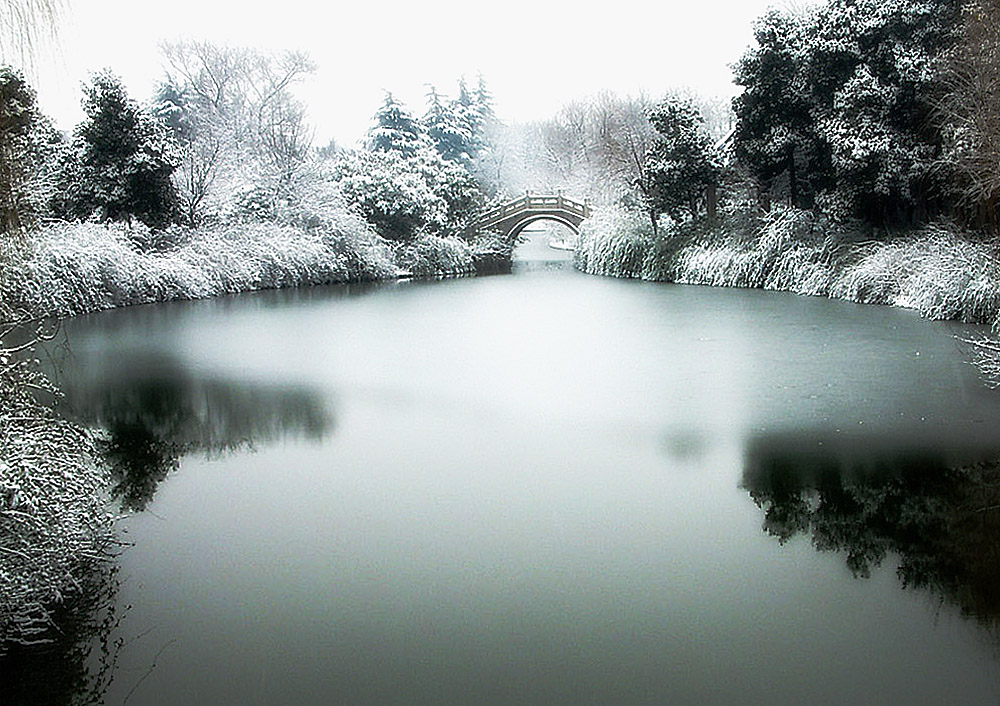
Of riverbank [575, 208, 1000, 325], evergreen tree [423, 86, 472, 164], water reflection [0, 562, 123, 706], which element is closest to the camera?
water reflection [0, 562, 123, 706]

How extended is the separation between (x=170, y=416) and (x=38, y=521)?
3780 millimetres

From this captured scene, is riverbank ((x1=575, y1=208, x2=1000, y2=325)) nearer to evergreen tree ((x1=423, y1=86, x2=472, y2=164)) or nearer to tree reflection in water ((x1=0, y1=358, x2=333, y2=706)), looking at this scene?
tree reflection in water ((x1=0, y1=358, x2=333, y2=706))

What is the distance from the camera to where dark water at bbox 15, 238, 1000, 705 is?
3258mm

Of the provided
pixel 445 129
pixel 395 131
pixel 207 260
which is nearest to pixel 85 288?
pixel 207 260

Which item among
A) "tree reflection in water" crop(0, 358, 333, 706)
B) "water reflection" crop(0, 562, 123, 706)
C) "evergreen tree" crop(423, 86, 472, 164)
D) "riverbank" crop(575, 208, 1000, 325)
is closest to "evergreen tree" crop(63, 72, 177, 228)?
"tree reflection in water" crop(0, 358, 333, 706)

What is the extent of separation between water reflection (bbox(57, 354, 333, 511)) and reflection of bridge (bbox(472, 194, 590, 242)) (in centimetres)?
2501

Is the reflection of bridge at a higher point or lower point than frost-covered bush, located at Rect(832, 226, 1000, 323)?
higher

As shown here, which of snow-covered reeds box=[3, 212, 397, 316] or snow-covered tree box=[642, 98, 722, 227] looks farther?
snow-covered tree box=[642, 98, 722, 227]

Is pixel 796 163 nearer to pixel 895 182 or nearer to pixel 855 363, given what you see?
pixel 895 182

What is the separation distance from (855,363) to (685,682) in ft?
22.9

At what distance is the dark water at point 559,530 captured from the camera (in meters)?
3.26

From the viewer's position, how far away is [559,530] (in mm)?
4656

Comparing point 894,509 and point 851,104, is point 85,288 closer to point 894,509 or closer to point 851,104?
point 851,104

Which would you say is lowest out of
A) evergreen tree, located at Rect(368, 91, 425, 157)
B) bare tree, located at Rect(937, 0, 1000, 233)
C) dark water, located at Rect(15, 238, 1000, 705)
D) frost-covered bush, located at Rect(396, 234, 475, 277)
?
dark water, located at Rect(15, 238, 1000, 705)
